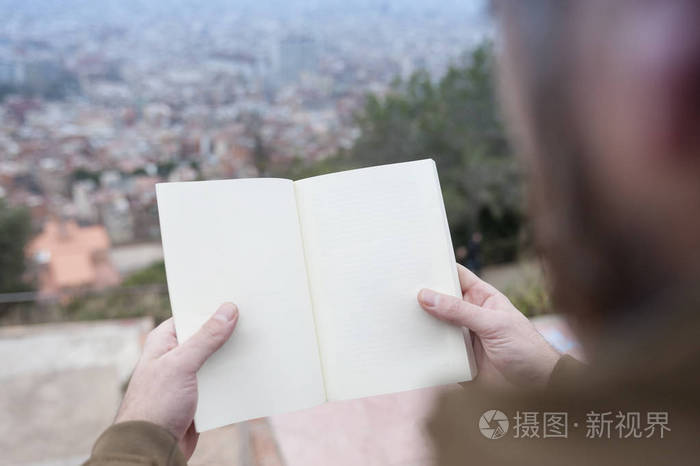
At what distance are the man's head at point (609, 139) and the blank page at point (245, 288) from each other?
67 centimetres

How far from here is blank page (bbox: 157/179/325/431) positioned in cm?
91

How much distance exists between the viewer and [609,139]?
281 mm

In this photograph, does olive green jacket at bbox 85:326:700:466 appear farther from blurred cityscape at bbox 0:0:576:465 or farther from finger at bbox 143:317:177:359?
finger at bbox 143:317:177:359

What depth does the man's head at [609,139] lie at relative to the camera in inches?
10.0

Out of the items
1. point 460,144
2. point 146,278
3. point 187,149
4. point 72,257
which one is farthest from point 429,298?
point 187,149

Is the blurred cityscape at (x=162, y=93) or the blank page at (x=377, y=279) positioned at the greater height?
the blurred cityscape at (x=162, y=93)

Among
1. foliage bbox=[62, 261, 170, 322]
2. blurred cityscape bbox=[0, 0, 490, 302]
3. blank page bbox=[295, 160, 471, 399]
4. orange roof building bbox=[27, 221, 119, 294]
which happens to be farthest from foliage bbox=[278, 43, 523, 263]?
blank page bbox=[295, 160, 471, 399]

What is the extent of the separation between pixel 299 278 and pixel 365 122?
10.6 m

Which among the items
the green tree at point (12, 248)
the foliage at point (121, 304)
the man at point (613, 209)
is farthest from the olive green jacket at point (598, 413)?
the green tree at point (12, 248)

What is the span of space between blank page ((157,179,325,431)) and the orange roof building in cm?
1184

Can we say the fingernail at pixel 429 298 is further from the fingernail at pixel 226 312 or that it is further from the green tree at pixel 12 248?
the green tree at pixel 12 248

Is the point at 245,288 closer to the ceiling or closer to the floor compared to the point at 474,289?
closer to the ceiling

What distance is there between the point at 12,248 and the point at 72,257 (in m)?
1.59

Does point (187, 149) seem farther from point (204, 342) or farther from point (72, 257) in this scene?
point (204, 342)
